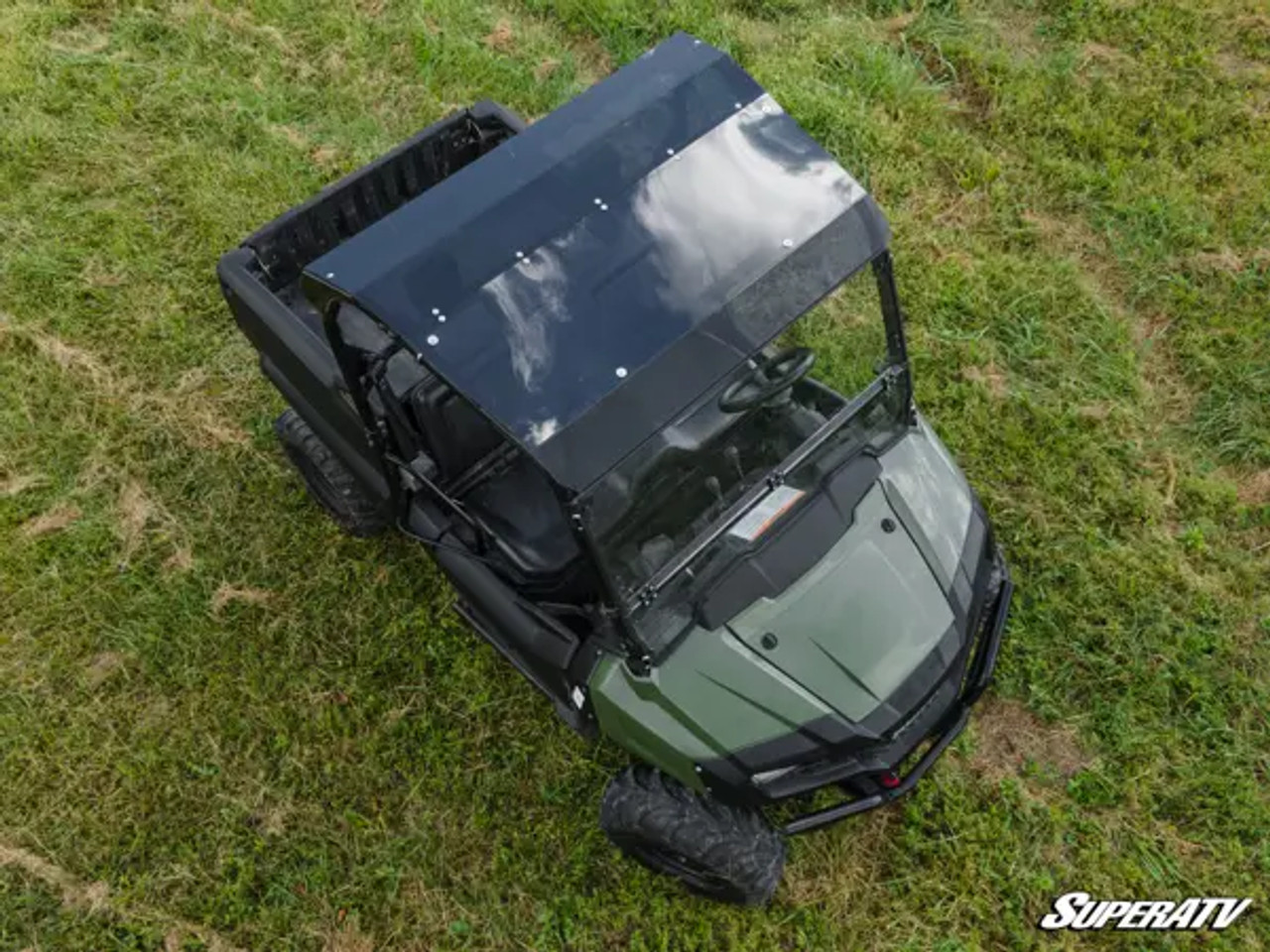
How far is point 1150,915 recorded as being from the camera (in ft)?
12.1

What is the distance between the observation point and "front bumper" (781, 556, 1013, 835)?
3.30 metres

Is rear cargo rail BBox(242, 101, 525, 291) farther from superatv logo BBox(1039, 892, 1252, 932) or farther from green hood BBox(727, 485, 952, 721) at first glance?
superatv logo BBox(1039, 892, 1252, 932)

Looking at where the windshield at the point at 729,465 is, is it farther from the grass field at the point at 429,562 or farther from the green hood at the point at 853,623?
the grass field at the point at 429,562

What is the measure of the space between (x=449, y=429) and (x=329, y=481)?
106cm

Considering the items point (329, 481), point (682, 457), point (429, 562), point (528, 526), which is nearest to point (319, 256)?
point (329, 481)

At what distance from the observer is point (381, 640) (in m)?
4.36

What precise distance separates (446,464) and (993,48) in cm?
442

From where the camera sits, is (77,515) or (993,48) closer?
(77,515)

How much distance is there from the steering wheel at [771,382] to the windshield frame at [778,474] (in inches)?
7.9

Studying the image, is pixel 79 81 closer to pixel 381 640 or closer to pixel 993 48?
pixel 381 640

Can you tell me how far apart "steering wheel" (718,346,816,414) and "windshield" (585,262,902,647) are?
0.02 metres

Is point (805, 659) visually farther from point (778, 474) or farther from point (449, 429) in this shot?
point (449, 429)

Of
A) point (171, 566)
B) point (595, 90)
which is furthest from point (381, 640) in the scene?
point (595, 90)

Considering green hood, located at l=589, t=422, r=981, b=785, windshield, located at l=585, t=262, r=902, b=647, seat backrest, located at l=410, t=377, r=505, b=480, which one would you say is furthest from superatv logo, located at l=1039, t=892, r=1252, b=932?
seat backrest, located at l=410, t=377, r=505, b=480
